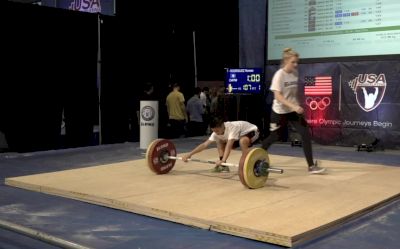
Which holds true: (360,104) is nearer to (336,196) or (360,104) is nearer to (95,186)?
(336,196)

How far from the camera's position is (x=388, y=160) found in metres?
6.70

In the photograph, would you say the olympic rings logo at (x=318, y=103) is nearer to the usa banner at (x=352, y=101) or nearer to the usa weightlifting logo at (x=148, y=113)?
the usa banner at (x=352, y=101)

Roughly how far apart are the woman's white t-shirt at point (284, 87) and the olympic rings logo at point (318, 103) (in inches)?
139

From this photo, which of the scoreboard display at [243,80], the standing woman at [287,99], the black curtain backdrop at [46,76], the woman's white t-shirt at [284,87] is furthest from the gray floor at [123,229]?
the scoreboard display at [243,80]

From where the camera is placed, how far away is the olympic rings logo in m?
8.34

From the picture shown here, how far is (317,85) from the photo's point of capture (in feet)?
27.7

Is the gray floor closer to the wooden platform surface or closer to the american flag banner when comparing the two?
the wooden platform surface

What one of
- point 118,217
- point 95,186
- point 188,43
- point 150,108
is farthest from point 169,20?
point 118,217

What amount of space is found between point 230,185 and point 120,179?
44.0 inches

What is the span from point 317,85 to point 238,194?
190 inches

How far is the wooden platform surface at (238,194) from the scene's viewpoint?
10.7 ft

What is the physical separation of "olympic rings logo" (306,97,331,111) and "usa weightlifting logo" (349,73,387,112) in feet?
1.57

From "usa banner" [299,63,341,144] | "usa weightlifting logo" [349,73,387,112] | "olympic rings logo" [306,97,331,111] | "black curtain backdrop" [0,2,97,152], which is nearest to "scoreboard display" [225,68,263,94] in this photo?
"usa banner" [299,63,341,144]

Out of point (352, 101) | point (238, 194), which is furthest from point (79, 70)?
point (238, 194)
